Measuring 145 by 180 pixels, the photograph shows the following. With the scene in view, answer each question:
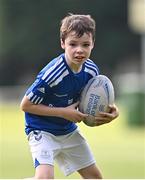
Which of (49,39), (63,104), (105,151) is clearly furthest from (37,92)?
(49,39)

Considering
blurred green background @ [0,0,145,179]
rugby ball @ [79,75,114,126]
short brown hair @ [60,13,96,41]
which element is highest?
blurred green background @ [0,0,145,179]

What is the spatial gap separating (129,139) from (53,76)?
1397 cm

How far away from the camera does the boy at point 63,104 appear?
8227 millimetres

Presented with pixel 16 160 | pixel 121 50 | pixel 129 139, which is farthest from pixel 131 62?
pixel 16 160

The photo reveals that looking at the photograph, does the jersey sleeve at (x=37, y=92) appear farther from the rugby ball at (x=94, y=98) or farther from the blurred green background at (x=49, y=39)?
the blurred green background at (x=49, y=39)

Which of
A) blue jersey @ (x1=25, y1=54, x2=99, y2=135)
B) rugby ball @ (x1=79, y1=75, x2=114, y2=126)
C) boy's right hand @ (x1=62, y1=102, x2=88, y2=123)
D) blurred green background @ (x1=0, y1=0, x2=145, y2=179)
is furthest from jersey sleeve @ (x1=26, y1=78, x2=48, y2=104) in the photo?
blurred green background @ (x1=0, y1=0, x2=145, y2=179)

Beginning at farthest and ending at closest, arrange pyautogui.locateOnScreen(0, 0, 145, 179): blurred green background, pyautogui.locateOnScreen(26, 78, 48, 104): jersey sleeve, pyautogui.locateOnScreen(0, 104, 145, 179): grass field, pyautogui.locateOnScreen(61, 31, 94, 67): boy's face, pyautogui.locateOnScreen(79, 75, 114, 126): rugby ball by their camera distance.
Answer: pyautogui.locateOnScreen(0, 0, 145, 179): blurred green background
pyautogui.locateOnScreen(0, 104, 145, 179): grass field
pyautogui.locateOnScreen(79, 75, 114, 126): rugby ball
pyautogui.locateOnScreen(26, 78, 48, 104): jersey sleeve
pyautogui.locateOnScreen(61, 31, 94, 67): boy's face

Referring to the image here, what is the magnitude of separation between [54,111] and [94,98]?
0.51 metres

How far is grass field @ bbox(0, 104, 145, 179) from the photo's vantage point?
14.7 meters

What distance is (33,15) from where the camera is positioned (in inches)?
2266

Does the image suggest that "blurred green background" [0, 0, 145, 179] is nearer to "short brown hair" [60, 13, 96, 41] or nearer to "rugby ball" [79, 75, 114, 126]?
"rugby ball" [79, 75, 114, 126]

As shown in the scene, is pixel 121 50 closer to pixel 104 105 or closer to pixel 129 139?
pixel 129 139

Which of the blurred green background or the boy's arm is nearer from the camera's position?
the boy's arm

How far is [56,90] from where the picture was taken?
27.5 ft
